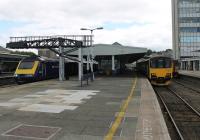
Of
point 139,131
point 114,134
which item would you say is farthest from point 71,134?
point 139,131

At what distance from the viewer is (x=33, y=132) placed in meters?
9.14

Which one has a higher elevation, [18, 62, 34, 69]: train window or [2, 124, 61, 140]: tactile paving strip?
[18, 62, 34, 69]: train window

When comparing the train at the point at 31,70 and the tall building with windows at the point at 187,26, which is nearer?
A: the train at the point at 31,70

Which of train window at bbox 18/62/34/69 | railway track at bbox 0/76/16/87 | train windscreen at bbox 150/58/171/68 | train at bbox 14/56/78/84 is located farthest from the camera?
railway track at bbox 0/76/16/87

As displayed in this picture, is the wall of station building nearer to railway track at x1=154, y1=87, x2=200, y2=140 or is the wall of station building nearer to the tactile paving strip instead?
railway track at x1=154, y1=87, x2=200, y2=140

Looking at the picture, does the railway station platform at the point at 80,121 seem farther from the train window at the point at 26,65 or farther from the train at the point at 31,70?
the train window at the point at 26,65

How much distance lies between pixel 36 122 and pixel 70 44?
2628 centimetres

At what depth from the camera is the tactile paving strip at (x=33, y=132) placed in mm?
8688

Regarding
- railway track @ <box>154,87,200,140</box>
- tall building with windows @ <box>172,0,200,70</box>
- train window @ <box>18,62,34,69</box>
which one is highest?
tall building with windows @ <box>172,0,200,70</box>

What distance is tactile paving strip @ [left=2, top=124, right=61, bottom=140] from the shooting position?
869 cm

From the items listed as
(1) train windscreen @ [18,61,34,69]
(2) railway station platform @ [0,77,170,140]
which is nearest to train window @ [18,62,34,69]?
(1) train windscreen @ [18,61,34,69]

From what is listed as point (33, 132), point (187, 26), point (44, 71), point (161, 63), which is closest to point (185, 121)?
point (33, 132)

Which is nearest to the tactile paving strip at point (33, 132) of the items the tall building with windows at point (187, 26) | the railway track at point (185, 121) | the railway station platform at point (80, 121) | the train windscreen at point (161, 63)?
the railway station platform at point (80, 121)

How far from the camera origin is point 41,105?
1445 centimetres
